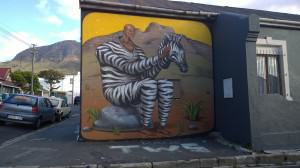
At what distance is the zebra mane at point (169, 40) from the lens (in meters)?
10.8

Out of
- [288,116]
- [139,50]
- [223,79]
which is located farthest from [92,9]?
[288,116]

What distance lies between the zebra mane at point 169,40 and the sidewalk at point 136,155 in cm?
333

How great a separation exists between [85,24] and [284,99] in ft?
23.6

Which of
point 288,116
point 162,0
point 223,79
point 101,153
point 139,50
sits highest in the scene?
point 162,0

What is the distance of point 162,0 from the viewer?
43.3 feet

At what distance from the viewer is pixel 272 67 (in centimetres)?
1066

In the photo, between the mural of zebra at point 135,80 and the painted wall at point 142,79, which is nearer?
the painted wall at point 142,79

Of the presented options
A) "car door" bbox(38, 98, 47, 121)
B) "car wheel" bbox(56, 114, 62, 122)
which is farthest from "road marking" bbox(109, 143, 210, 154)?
"car wheel" bbox(56, 114, 62, 122)

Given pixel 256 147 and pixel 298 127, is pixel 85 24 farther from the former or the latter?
pixel 298 127

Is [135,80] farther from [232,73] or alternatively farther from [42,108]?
[42,108]

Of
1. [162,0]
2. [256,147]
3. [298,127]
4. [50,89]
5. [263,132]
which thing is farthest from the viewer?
[50,89]

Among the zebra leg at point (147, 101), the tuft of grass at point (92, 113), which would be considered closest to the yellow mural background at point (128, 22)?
the zebra leg at point (147, 101)

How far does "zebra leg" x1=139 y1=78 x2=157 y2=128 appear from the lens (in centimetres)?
1046

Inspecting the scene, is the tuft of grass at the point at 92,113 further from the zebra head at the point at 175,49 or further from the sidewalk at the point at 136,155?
the zebra head at the point at 175,49
